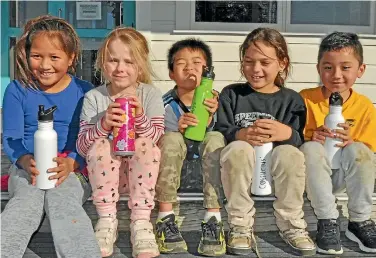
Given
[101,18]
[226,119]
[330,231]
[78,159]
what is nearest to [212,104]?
[226,119]

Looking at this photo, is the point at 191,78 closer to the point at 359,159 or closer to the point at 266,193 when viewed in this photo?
the point at 266,193

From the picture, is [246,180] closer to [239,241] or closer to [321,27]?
[239,241]

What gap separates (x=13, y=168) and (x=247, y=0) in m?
3.50

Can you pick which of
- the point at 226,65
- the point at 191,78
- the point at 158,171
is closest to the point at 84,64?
the point at 226,65

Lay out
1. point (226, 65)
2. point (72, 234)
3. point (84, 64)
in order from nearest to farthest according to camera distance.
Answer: point (72, 234) → point (226, 65) → point (84, 64)

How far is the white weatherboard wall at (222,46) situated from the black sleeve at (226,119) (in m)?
2.49

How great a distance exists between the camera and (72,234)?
7.62 ft

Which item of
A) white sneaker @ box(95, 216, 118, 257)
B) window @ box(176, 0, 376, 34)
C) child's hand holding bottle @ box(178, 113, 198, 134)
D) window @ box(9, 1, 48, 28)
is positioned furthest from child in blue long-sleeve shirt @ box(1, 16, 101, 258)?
window @ box(9, 1, 48, 28)

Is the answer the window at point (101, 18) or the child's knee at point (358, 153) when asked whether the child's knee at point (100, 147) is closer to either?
the child's knee at point (358, 153)

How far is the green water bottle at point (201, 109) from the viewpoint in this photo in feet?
8.44

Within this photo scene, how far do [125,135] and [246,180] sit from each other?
602 millimetres

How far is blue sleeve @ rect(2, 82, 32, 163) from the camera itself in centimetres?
262

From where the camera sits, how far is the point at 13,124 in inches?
104

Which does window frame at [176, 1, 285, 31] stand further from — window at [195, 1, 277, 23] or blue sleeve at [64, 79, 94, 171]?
blue sleeve at [64, 79, 94, 171]
